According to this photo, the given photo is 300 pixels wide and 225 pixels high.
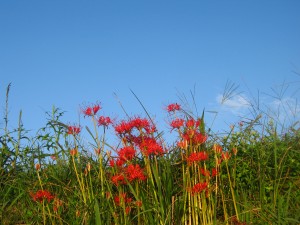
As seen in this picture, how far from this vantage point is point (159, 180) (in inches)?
135

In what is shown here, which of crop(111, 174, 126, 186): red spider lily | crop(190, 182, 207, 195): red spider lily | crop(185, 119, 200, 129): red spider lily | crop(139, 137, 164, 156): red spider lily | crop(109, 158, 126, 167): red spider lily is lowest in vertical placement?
crop(190, 182, 207, 195): red spider lily

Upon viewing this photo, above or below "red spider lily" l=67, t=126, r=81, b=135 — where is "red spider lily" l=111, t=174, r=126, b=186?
below

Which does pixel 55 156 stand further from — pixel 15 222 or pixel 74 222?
pixel 74 222

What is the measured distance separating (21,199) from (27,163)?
766mm

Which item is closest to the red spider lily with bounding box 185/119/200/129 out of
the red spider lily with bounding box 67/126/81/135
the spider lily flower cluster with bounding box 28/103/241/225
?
the spider lily flower cluster with bounding box 28/103/241/225

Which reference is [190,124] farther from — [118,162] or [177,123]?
[118,162]

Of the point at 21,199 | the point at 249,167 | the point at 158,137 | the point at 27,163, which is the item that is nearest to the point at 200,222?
the point at 158,137

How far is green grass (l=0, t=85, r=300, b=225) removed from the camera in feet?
11.1

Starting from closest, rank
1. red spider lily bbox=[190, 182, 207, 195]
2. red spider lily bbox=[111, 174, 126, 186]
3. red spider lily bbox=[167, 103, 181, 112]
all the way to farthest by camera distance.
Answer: red spider lily bbox=[190, 182, 207, 195]
red spider lily bbox=[111, 174, 126, 186]
red spider lily bbox=[167, 103, 181, 112]

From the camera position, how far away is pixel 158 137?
3.75 metres

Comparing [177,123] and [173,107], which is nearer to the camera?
[177,123]

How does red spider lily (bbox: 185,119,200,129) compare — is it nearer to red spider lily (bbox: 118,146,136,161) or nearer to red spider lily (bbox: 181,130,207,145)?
red spider lily (bbox: 181,130,207,145)

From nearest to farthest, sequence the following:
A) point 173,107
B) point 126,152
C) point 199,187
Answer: point 199,187 → point 126,152 → point 173,107

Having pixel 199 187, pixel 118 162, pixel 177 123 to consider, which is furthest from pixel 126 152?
pixel 199 187
